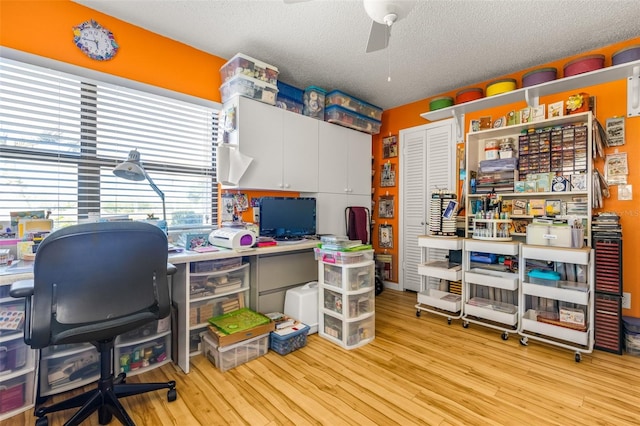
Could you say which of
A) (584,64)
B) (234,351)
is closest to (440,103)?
(584,64)

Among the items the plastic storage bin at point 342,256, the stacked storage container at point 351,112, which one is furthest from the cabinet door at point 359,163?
the plastic storage bin at point 342,256

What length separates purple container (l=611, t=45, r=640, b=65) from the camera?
7.59ft

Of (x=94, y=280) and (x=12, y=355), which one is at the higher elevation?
(x=94, y=280)

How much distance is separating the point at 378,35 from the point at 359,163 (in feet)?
6.80

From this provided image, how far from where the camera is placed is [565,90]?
2752 millimetres

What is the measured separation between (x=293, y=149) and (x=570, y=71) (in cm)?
263

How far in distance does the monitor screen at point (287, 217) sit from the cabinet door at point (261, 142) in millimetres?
176

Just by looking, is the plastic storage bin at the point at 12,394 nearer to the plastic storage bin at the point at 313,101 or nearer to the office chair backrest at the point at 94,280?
the office chair backrest at the point at 94,280

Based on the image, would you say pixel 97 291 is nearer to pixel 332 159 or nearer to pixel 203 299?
pixel 203 299

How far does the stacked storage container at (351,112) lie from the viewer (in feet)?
11.2

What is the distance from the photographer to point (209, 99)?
277cm

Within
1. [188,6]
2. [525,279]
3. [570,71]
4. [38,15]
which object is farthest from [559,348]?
[38,15]

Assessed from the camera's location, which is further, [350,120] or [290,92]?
[350,120]

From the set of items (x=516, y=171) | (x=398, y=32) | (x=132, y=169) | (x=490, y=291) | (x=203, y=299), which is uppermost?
(x=398, y=32)
